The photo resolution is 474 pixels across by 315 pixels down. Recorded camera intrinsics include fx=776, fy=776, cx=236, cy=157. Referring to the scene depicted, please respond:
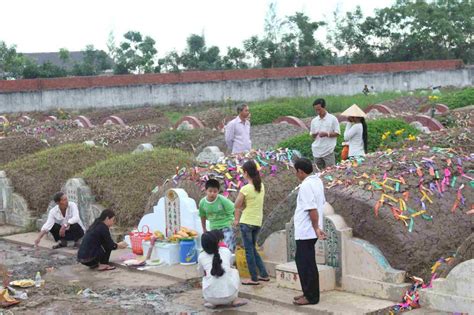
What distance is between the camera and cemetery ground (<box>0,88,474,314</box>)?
8.36 metres

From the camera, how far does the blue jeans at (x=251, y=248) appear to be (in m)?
8.96

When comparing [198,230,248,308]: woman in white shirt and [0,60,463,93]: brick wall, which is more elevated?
[0,60,463,93]: brick wall

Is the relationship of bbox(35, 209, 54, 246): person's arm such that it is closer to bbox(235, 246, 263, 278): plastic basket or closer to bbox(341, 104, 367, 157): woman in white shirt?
bbox(235, 246, 263, 278): plastic basket

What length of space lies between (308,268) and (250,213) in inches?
50.5

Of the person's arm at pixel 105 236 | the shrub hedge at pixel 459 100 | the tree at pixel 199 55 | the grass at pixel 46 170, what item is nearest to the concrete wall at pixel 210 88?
the tree at pixel 199 55

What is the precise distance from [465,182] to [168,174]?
580cm

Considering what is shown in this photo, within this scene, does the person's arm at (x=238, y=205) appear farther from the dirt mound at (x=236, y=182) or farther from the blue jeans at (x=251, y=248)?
the dirt mound at (x=236, y=182)

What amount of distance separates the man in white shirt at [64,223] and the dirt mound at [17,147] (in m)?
5.95

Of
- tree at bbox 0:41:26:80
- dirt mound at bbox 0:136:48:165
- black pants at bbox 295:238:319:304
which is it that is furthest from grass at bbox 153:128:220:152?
tree at bbox 0:41:26:80

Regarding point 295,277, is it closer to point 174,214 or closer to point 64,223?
point 174,214

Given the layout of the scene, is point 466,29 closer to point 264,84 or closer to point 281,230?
point 264,84

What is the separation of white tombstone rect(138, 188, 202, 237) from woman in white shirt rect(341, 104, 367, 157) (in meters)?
2.43

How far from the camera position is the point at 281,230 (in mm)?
9383

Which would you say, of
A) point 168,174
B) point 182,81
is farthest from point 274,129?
point 182,81
